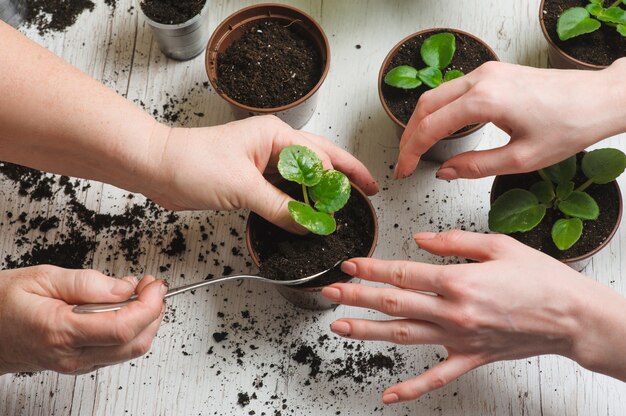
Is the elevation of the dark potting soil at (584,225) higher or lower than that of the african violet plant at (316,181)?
lower

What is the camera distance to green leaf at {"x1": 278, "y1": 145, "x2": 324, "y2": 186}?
1180mm

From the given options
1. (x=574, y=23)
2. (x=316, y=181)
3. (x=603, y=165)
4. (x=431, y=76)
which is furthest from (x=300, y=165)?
(x=574, y=23)

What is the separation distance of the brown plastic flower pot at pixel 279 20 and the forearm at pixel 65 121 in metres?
0.30

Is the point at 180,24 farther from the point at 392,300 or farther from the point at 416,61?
the point at 392,300

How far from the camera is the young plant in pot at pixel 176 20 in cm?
149

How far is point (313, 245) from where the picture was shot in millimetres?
1298

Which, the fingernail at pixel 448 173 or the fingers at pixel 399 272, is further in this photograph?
the fingernail at pixel 448 173

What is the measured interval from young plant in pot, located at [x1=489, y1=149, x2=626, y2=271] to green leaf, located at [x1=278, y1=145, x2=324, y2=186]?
39cm

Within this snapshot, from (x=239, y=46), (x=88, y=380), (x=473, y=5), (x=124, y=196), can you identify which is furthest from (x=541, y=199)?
(x=88, y=380)

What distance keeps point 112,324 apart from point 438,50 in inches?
35.7

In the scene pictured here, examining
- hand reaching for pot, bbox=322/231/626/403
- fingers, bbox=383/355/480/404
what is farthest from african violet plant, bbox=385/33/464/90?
fingers, bbox=383/355/480/404

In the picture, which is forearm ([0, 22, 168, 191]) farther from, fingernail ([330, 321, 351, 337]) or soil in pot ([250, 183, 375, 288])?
fingernail ([330, 321, 351, 337])

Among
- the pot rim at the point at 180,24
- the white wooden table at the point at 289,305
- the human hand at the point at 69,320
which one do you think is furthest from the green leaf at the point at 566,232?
the pot rim at the point at 180,24

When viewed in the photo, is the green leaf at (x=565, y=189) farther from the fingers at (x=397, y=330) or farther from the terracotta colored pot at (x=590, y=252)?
the fingers at (x=397, y=330)
